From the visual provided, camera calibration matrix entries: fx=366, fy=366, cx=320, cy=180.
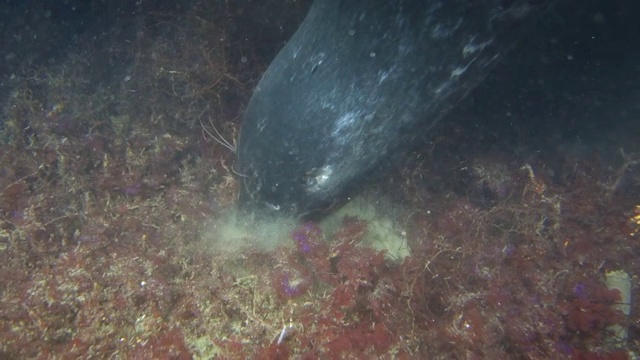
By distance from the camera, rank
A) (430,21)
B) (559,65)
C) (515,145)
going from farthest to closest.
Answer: (515,145), (559,65), (430,21)

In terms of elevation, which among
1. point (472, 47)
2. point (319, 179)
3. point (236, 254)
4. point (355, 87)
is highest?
point (472, 47)

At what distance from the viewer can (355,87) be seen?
3.11 meters

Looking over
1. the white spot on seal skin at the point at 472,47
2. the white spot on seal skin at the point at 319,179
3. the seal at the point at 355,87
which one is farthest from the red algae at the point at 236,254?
the white spot on seal skin at the point at 472,47

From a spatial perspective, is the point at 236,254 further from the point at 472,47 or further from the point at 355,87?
the point at 472,47

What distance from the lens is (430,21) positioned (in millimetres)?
2723

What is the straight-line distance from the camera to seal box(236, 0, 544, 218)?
2.77 m

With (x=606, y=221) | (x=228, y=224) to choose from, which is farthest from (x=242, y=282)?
(x=606, y=221)

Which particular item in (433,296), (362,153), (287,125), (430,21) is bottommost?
(433,296)

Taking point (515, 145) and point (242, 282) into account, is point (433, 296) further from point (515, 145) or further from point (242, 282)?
point (515, 145)

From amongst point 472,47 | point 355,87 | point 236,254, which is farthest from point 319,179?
point 472,47

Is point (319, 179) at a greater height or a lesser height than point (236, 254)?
greater

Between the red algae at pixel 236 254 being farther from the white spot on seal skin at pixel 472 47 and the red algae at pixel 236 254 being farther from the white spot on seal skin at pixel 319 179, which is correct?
the white spot on seal skin at pixel 472 47

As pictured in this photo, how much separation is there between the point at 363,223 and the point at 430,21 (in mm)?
2194

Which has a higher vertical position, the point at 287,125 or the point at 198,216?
the point at 287,125
